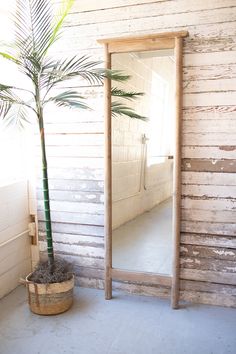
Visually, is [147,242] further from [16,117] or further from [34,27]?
[34,27]

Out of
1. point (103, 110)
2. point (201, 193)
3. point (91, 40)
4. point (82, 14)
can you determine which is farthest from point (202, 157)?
point (82, 14)

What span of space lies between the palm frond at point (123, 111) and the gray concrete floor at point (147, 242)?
0.67m

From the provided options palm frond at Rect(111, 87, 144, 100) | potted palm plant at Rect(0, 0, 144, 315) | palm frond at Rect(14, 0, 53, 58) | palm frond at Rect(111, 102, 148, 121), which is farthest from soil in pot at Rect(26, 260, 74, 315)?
Result: palm frond at Rect(14, 0, 53, 58)

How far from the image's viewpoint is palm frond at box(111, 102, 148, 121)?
250cm

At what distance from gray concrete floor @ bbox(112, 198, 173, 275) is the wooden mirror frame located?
57 mm

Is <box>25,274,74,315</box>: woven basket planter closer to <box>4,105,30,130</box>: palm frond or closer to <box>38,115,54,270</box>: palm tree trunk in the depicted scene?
<box>38,115,54,270</box>: palm tree trunk

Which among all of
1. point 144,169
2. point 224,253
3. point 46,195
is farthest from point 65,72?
point 224,253

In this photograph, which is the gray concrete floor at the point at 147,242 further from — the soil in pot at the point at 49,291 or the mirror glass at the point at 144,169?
the soil in pot at the point at 49,291

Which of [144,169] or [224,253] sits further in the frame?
[144,169]

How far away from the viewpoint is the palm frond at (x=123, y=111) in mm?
2504

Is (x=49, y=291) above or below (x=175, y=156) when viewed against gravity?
below

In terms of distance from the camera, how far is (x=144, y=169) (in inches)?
102

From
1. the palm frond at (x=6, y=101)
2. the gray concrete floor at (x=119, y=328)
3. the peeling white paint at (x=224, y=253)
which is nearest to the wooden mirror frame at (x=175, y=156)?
the gray concrete floor at (x=119, y=328)

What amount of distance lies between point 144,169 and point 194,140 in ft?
→ 1.46
